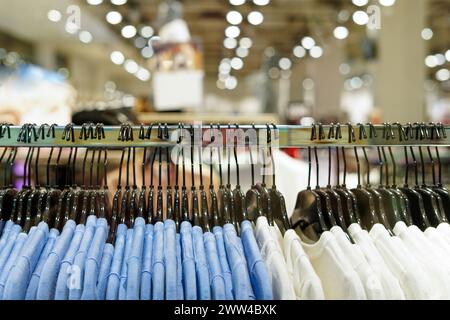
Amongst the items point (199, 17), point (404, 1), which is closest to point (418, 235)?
point (404, 1)

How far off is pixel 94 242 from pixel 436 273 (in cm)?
79

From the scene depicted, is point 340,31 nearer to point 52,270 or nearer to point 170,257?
point 170,257

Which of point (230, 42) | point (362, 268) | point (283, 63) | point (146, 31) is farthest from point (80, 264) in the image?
point (283, 63)

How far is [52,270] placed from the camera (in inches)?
45.8

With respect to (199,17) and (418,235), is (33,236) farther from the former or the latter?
(199,17)

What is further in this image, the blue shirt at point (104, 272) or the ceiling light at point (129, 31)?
the ceiling light at point (129, 31)

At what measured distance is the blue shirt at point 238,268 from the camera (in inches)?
44.3

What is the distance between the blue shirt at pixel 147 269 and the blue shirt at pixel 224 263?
0.16 meters

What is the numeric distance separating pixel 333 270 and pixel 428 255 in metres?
0.23

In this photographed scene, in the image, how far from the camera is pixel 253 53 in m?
17.8

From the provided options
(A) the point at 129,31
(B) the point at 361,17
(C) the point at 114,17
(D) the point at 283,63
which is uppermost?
(D) the point at 283,63

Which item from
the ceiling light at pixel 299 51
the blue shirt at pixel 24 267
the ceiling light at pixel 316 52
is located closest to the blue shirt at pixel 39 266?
the blue shirt at pixel 24 267

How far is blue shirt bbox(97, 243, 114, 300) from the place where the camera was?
1.17m

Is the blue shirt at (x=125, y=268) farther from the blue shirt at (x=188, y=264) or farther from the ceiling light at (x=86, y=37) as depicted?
the ceiling light at (x=86, y=37)
